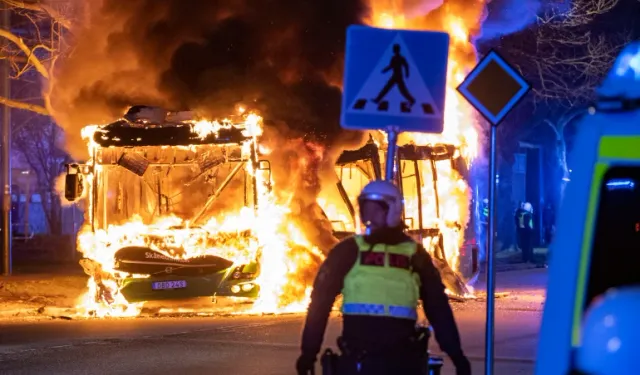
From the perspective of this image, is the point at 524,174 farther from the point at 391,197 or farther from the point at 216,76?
the point at 391,197

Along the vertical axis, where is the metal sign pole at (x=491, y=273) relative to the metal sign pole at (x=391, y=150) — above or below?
below

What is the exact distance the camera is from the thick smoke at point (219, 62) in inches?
675

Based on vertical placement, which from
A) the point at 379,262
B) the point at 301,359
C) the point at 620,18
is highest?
the point at 620,18

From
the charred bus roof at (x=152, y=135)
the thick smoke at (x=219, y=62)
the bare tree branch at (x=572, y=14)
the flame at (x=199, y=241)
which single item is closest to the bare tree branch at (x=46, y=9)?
the thick smoke at (x=219, y=62)

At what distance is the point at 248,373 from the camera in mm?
10117

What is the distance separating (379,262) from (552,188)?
3893cm

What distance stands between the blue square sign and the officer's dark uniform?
88.1 inches

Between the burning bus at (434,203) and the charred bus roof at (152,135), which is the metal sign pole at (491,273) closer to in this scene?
the charred bus roof at (152,135)

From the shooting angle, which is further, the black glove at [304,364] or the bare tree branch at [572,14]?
the bare tree branch at [572,14]

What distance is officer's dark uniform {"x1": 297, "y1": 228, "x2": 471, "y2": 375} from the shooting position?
5.11 metres

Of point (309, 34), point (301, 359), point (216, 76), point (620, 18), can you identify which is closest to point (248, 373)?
point (301, 359)

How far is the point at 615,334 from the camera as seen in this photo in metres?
2.77

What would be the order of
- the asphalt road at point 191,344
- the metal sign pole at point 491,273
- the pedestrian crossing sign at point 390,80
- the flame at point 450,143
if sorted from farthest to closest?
the flame at point 450,143 → the asphalt road at point 191,344 → the metal sign pole at point 491,273 → the pedestrian crossing sign at point 390,80

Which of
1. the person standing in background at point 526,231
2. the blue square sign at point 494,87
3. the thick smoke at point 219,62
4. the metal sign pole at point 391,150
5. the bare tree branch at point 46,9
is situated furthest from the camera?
the person standing in background at point 526,231
